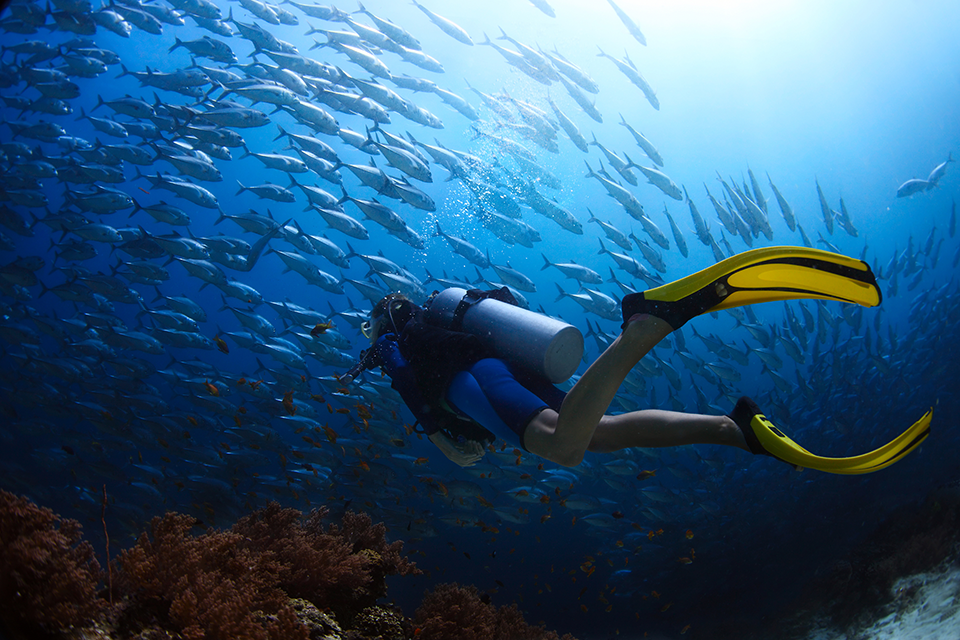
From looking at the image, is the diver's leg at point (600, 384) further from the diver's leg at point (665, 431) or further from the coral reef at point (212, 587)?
the coral reef at point (212, 587)

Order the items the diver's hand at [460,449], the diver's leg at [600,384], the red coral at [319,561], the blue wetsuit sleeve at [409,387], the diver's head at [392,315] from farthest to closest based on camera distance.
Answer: the diver's head at [392,315], the diver's hand at [460,449], the red coral at [319,561], the blue wetsuit sleeve at [409,387], the diver's leg at [600,384]

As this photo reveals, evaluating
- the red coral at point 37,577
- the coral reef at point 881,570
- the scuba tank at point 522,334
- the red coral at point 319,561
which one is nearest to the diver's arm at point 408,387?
the scuba tank at point 522,334

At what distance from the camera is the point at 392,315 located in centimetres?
312

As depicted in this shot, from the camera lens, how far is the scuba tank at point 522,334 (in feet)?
8.09

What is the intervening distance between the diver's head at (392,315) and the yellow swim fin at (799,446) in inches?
84.5

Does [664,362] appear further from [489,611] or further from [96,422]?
[96,422]

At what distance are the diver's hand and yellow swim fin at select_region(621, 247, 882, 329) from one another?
1.53 metres

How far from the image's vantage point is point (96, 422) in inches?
380

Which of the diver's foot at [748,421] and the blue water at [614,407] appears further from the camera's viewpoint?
the blue water at [614,407]

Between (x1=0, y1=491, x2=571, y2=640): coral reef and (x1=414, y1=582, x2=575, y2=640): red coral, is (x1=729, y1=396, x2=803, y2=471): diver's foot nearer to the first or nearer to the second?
(x1=0, y1=491, x2=571, y2=640): coral reef

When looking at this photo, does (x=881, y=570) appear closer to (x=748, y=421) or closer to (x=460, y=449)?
(x=748, y=421)

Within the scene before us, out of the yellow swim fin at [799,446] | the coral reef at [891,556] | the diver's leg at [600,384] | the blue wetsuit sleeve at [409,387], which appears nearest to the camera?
the diver's leg at [600,384]

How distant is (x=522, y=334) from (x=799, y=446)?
4.65 ft

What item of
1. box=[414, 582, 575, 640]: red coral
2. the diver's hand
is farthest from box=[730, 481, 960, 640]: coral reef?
the diver's hand
